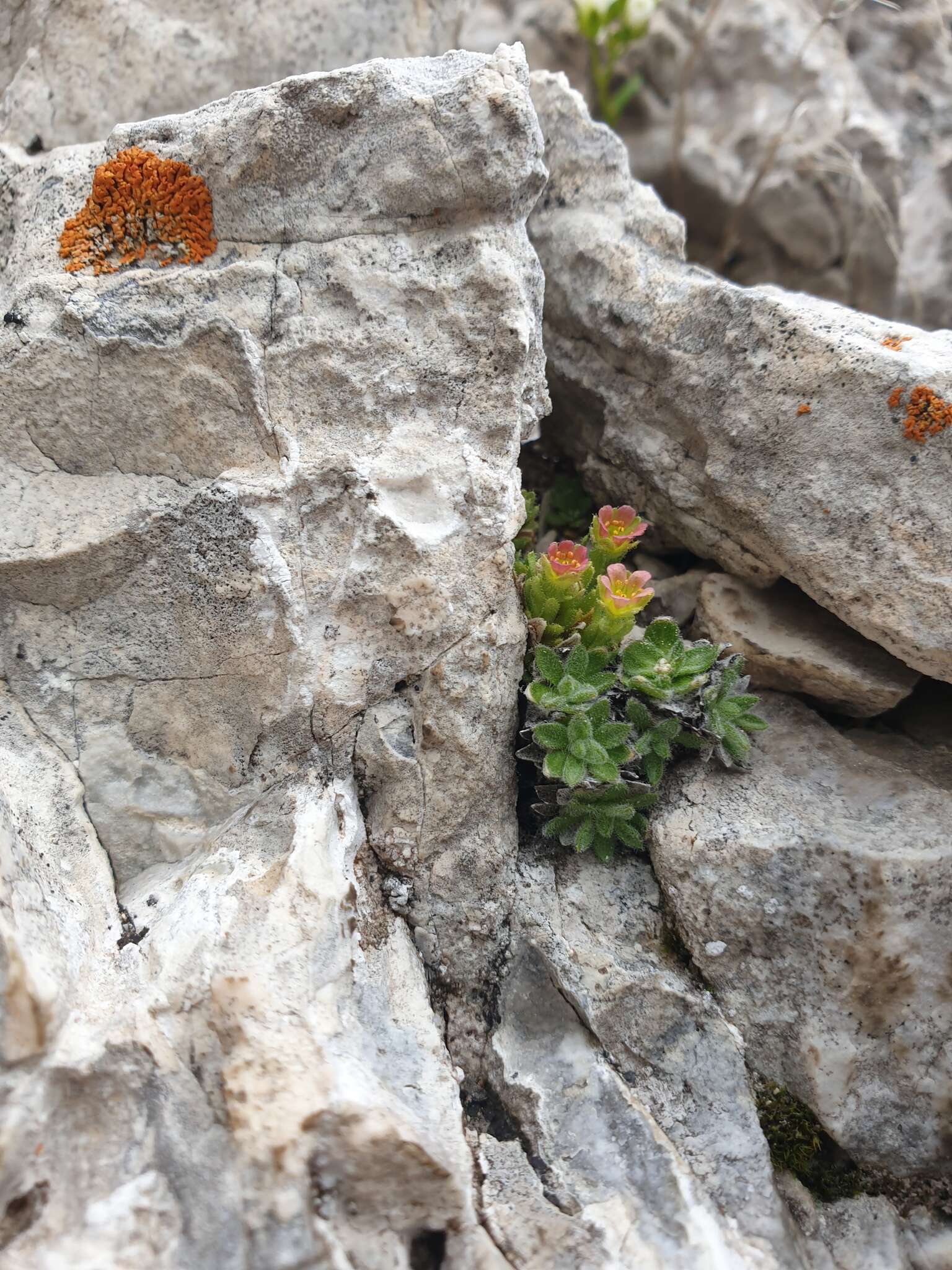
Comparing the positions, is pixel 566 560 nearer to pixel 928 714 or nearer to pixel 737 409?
pixel 737 409

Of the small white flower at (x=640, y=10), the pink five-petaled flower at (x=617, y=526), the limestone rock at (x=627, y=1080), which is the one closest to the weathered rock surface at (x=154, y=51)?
the small white flower at (x=640, y=10)

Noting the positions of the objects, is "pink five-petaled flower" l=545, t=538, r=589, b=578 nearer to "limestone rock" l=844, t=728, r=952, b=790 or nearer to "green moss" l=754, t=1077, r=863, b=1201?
"limestone rock" l=844, t=728, r=952, b=790

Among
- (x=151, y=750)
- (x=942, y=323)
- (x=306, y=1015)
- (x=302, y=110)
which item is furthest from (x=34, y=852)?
(x=942, y=323)

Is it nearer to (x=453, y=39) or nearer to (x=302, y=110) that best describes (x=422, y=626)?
(x=302, y=110)

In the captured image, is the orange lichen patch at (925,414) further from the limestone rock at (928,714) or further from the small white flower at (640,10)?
the small white flower at (640,10)

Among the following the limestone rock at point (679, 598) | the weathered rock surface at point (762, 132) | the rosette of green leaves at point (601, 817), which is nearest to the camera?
the rosette of green leaves at point (601, 817)

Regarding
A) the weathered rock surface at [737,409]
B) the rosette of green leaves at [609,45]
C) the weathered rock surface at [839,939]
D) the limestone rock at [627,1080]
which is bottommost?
the limestone rock at [627,1080]
